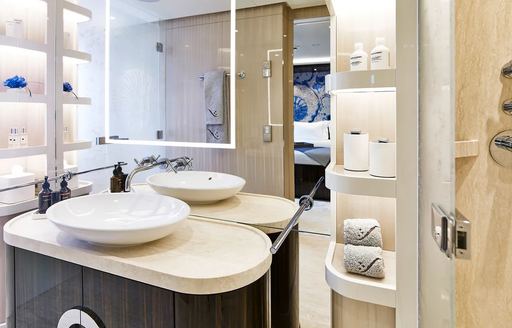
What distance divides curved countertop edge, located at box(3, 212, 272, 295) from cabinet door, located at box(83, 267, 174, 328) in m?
0.04

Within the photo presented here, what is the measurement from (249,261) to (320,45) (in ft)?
3.12

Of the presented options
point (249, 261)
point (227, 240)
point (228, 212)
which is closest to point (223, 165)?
point (228, 212)

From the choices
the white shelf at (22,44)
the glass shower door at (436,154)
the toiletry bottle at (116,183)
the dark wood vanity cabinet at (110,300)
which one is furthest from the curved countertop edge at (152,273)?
the white shelf at (22,44)

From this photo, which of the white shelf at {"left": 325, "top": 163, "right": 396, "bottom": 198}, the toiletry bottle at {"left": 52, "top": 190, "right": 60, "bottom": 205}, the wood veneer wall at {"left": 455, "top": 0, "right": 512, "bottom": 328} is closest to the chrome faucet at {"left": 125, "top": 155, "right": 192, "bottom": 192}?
the toiletry bottle at {"left": 52, "top": 190, "right": 60, "bottom": 205}

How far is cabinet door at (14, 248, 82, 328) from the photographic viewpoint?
1232 millimetres

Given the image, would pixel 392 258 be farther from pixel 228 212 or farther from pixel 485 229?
pixel 228 212

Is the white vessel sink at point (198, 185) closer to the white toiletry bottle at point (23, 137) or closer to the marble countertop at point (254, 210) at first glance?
the marble countertop at point (254, 210)

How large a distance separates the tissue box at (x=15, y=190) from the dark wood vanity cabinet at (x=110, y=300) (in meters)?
0.56

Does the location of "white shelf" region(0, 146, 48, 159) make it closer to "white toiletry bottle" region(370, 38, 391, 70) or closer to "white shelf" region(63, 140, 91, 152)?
"white shelf" region(63, 140, 91, 152)

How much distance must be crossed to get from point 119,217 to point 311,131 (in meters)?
0.95

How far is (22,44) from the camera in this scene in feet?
6.12

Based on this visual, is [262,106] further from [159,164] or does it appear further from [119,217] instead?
[119,217]

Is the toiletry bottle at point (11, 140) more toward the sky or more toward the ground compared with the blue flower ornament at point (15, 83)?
more toward the ground

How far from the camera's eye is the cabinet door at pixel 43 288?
1.23 m
